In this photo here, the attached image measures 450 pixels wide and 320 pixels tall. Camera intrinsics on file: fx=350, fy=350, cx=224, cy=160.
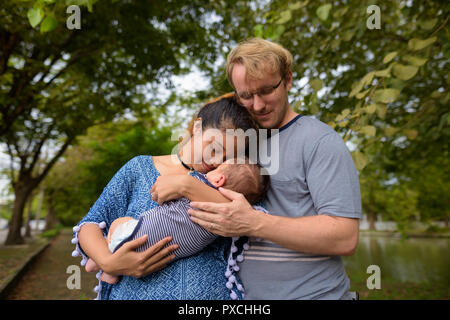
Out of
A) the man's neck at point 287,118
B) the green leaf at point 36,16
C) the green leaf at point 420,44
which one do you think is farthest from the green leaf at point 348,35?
the green leaf at point 36,16

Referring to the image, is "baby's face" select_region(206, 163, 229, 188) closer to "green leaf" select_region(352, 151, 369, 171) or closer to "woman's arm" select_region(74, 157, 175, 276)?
"woman's arm" select_region(74, 157, 175, 276)

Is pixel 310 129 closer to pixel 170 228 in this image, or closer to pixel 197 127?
pixel 197 127

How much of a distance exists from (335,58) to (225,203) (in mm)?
3628

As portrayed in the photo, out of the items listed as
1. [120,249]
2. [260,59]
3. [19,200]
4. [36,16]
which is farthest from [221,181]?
[19,200]

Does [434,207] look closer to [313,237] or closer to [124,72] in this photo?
[124,72]

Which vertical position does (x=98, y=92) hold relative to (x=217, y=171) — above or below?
above

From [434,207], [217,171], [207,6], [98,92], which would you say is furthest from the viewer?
[434,207]

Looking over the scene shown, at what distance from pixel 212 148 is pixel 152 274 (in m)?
0.69

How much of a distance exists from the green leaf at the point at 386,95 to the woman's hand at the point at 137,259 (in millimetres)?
1926

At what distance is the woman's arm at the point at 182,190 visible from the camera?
1.62 metres

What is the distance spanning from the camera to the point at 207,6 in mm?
6762

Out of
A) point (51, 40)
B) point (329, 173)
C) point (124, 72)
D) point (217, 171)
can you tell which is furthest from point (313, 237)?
point (51, 40)

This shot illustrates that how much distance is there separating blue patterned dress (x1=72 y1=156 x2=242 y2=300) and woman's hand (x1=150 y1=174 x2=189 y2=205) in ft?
0.50

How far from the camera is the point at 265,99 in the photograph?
74.4 inches
